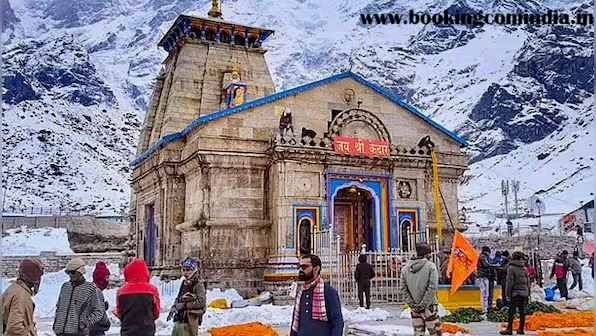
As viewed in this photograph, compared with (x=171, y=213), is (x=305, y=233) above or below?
below

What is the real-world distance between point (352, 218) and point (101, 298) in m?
13.9

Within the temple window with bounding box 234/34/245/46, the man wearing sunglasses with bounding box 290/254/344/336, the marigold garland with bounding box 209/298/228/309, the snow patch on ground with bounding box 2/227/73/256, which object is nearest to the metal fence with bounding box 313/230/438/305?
the marigold garland with bounding box 209/298/228/309

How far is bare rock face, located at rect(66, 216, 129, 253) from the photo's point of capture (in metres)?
40.3

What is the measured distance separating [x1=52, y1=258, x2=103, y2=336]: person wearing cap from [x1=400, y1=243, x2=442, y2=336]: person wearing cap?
13.1 feet

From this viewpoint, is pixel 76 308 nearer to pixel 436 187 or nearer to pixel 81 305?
pixel 81 305

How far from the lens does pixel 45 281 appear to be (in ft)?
70.6

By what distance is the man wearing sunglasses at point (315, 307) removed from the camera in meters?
5.93

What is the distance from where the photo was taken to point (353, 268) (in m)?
16.5

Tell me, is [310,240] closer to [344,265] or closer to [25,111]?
[344,265]

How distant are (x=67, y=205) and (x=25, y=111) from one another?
70.7ft

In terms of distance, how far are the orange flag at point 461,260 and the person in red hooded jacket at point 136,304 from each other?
8.86 metres

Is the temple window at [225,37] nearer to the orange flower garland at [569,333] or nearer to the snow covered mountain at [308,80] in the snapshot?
the orange flower garland at [569,333]

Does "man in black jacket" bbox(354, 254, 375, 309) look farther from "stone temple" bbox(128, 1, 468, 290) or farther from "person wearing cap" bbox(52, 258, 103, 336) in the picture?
"person wearing cap" bbox(52, 258, 103, 336)

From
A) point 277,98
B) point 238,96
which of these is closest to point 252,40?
point 238,96
